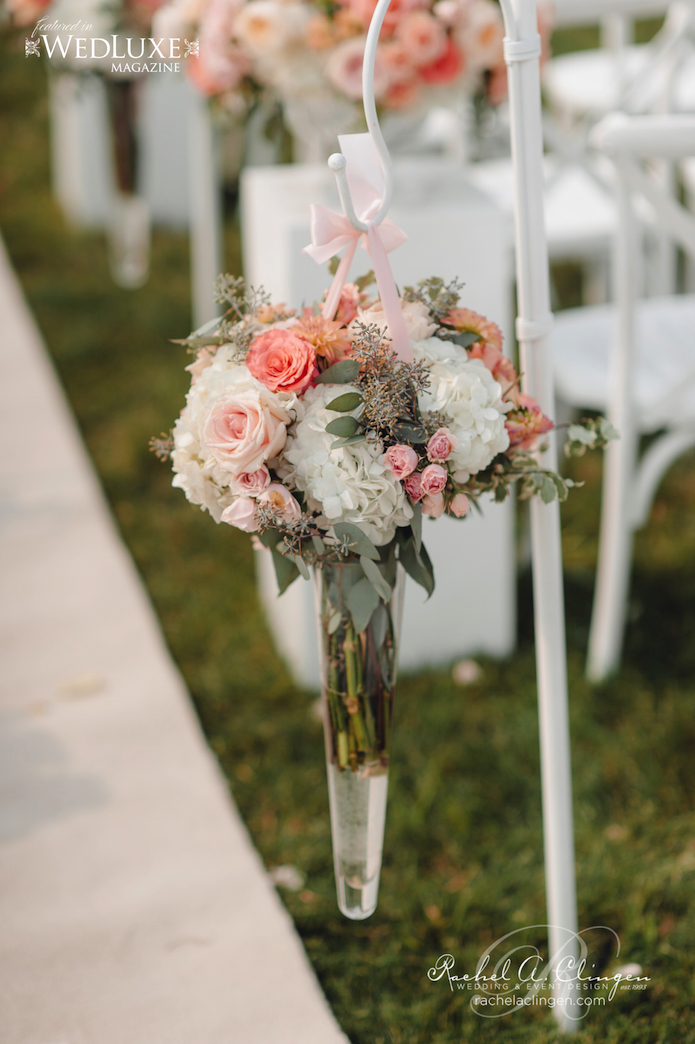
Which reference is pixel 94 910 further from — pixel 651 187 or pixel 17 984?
pixel 651 187

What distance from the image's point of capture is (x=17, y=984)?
1467mm

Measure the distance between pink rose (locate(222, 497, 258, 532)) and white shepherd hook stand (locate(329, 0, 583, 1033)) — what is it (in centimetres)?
30

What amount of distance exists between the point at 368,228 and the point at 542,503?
15.9 inches

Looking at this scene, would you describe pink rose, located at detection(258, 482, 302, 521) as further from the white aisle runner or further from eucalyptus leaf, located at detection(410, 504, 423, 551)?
the white aisle runner

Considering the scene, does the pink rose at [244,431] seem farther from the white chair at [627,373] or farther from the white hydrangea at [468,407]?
the white chair at [627,373]

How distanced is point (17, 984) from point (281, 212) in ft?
4.78

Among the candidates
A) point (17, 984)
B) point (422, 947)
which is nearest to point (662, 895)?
point (422, 947)

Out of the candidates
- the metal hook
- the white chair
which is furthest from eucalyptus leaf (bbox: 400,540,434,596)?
the white chair

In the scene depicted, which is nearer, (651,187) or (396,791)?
(651,187)

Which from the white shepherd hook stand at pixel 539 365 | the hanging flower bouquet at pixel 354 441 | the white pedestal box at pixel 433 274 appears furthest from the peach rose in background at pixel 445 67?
the hanging flower bouquet at pixel 354 441

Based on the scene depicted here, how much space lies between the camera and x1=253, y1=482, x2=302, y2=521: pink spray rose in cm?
101

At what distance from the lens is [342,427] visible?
98cm

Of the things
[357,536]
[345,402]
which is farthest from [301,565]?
[345,402]

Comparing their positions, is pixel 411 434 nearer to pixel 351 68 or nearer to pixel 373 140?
pixel 373 140
